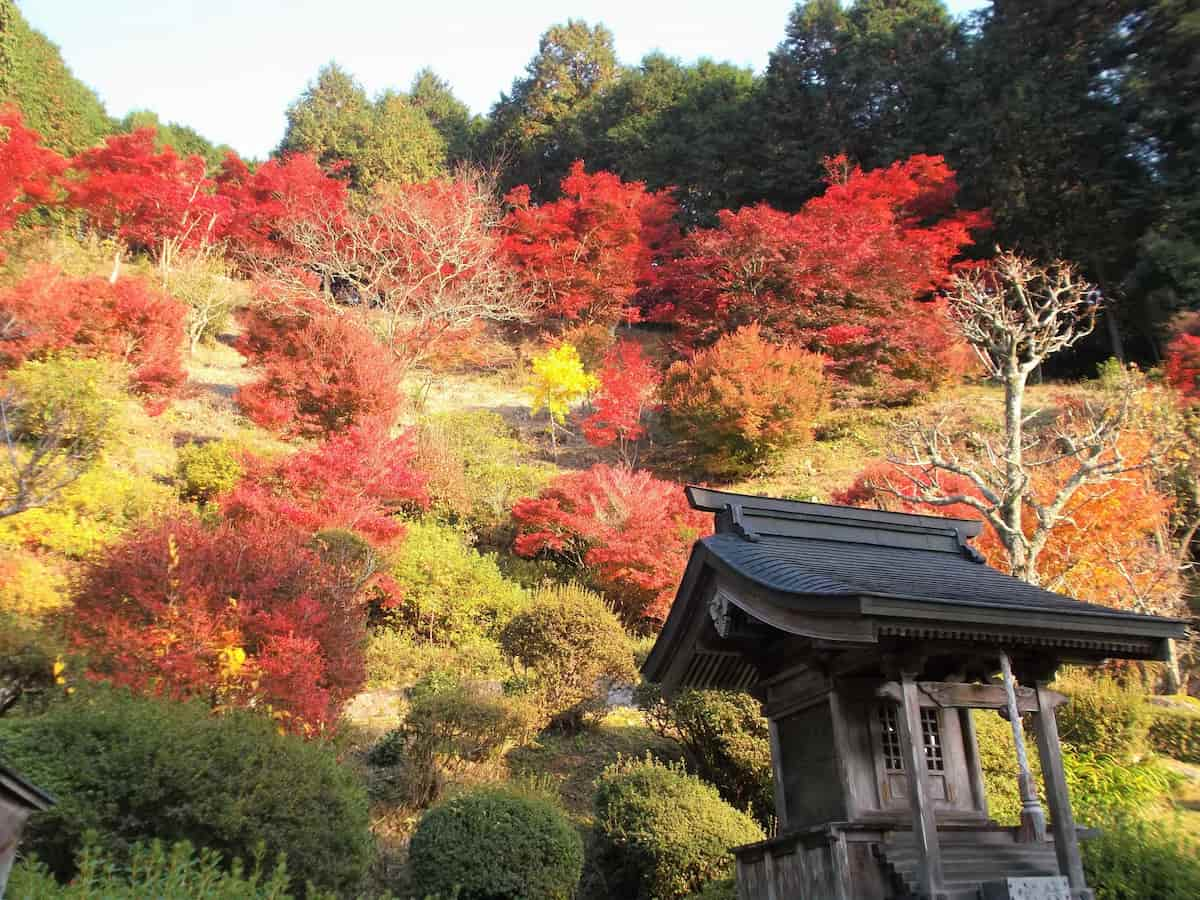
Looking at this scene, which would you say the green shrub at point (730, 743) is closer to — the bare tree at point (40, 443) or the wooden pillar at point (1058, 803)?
the wooden pillar at point (1058, 803)

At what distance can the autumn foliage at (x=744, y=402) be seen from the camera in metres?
21.9

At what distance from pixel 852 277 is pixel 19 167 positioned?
2570 cm

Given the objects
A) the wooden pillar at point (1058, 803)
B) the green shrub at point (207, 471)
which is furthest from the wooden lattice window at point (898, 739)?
the green shrub at point (207, 471)

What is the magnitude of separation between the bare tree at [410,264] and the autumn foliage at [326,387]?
282cm

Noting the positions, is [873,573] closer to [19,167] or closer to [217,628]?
[217,628]

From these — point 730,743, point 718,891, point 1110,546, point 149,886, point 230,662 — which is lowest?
point 718,891

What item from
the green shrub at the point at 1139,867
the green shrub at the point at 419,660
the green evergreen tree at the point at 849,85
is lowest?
the green shrub at the point at 1139,867

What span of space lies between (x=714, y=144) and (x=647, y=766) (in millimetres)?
28999

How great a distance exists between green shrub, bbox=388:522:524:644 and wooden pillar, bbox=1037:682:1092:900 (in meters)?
9.76

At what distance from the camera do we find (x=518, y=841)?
26.7 feet

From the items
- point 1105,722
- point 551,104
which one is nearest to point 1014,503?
point 1105,722

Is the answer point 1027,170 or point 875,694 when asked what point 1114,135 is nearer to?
point 1027,170

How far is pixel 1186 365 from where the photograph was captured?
19344 mm

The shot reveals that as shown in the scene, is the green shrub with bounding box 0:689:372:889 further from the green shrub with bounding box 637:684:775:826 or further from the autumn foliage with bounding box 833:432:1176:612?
the autumn foliage with bounding box 833:432:1176:612
